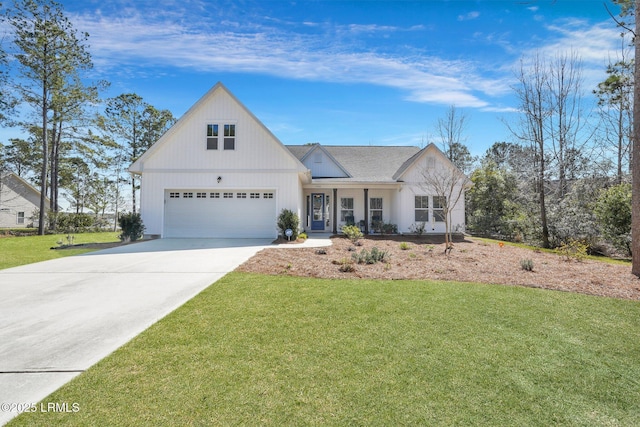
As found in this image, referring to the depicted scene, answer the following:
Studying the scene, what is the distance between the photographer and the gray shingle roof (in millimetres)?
18469

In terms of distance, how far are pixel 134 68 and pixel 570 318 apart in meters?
16.6

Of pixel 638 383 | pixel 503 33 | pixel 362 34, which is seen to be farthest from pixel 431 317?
pixel 503 33

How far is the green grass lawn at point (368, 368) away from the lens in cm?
235

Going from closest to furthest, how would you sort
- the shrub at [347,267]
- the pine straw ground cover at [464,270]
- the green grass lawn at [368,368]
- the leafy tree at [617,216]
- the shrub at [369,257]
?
1. the green grass lawn at [368,368]
2. the pine straw ground cover at [464,270]
3. the shrub at [347,267]
4. the shrub at [369,257]
5. the leafy tree at [617,216]

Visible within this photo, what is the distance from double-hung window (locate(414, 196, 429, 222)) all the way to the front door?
5.56m

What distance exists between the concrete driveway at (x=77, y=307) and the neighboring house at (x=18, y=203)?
1202 inches

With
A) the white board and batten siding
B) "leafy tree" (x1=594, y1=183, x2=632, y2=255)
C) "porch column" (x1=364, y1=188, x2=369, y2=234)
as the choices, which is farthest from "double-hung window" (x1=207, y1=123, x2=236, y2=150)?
"leafy tree" (x1=594, y1=183, x2=632, y2=255)

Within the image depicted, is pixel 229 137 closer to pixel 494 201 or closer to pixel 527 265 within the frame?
pixel 527 265

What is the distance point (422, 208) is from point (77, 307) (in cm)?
1587

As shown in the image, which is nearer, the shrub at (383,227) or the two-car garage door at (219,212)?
the two-car garage door at (219,212)

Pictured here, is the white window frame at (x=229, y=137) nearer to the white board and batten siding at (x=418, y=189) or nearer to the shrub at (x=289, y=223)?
the shrub at (x=289, y=223)

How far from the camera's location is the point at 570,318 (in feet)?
14.8

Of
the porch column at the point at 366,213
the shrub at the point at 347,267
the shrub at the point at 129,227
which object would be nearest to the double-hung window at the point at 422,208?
the porch column at the point at 366,213

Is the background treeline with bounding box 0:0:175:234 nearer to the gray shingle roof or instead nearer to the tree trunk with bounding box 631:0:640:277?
the gray shingle roof
